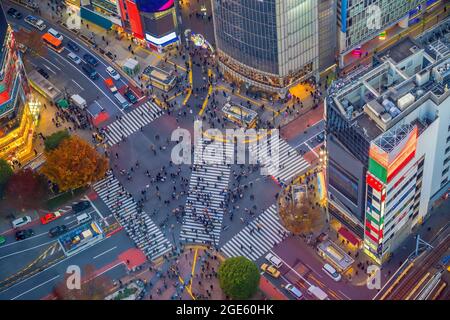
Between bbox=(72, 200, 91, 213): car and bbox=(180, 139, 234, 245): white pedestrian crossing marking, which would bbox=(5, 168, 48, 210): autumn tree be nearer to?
bbox=(72, 200, 91, 213): car

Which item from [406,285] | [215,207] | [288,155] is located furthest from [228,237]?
[406,285]

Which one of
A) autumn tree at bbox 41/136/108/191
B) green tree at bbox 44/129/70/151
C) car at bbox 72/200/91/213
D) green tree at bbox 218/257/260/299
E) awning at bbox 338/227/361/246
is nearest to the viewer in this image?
green tree at bbox 218/257/260/299

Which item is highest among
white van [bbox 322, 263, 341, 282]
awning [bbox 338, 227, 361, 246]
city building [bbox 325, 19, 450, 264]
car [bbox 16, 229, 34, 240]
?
city building [bbox 325, 19, 450, 264]

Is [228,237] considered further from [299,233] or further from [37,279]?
[37,279]

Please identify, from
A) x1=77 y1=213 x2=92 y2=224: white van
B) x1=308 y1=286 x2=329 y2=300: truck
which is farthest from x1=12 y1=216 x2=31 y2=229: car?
x1=308 y1=286 x2=329 y2=300: truck

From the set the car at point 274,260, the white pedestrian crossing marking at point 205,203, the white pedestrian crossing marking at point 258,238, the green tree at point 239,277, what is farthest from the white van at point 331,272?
the white pedestrian crossing marking at point 205,203

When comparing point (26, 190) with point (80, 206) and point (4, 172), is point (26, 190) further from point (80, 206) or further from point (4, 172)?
point (80, 206)

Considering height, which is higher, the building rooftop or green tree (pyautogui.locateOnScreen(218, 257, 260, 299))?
the building rooftop
